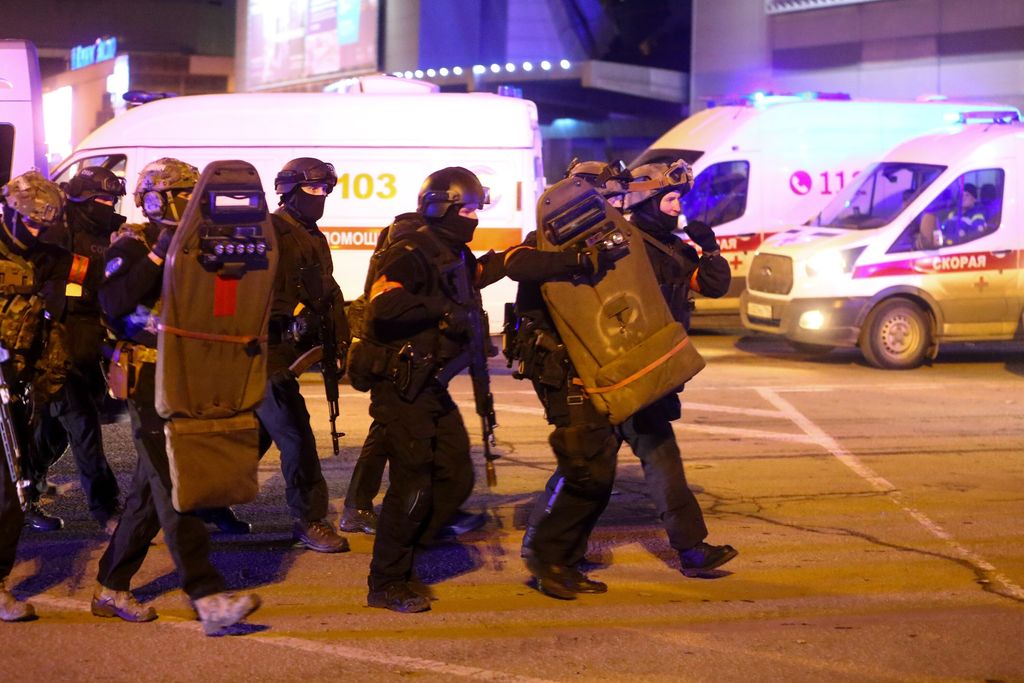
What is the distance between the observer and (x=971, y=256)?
13.9 m

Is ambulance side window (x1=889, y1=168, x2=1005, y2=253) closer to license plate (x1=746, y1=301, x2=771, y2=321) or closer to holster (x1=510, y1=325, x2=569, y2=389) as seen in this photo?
license plate (x1=746, y1=301, x2=771, y2=321)

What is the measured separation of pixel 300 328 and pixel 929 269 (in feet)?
28.8

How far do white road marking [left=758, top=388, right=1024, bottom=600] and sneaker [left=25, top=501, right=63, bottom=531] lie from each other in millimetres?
4588

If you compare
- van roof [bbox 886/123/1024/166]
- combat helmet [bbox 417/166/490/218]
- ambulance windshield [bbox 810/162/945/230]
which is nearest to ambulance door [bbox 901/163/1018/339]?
van roof [bbox 886/123/1024/166]

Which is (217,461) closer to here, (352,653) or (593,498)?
(352,653)

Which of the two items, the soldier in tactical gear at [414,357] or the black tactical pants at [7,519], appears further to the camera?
the soldier in tactical gear at [414,357]

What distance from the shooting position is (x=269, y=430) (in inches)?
277

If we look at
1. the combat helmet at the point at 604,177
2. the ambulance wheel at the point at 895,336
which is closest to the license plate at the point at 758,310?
the ambulance wheel at the point at 895,336

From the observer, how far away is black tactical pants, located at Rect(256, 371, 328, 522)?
22.7 feet

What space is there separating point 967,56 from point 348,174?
13.9 m

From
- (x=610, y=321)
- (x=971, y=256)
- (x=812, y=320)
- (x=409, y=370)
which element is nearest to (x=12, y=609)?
(x=409, y=370)

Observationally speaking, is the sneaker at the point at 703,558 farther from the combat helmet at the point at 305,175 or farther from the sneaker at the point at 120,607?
the combat helmet at the point at 305,175

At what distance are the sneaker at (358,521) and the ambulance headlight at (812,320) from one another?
7618mm

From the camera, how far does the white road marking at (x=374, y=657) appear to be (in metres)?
5.18
